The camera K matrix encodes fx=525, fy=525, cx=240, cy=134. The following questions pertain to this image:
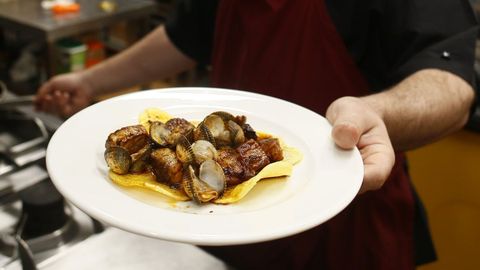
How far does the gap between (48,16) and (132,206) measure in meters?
1.52

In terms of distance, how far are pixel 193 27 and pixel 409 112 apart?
660 mm

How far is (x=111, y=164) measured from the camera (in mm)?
732

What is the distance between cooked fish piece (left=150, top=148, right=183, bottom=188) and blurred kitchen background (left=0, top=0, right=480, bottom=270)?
8.1 inches

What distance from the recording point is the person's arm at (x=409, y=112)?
0.83 metres

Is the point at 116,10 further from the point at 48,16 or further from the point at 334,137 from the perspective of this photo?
the point at 334,137

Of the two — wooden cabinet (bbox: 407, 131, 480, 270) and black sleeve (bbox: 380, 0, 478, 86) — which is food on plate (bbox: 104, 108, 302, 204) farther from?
wooden cabinet (bbox: 407, 131, 480, 270)

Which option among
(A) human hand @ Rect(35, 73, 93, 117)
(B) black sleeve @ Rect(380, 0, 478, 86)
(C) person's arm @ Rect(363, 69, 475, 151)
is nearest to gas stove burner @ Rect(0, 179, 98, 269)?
(A) human hand @ Rect(35, 73, 93, 117)

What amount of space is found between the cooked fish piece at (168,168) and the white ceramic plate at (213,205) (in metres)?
0.04

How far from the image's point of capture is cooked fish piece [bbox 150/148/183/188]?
750 millimetres

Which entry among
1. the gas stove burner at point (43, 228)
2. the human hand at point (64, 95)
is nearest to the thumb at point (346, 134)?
the gas stove burner at point (43, 228)

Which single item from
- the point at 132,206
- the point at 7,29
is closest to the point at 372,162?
the point at 132,206

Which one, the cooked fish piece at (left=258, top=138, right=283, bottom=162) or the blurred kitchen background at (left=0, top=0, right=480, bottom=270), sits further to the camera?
the blurred kitchen background at (left=0, top=0, right=480, bottom=270)

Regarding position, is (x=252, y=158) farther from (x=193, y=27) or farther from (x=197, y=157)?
(x=193, y=27)

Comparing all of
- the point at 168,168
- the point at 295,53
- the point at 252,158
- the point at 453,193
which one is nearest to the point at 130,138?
the point at 168,168
